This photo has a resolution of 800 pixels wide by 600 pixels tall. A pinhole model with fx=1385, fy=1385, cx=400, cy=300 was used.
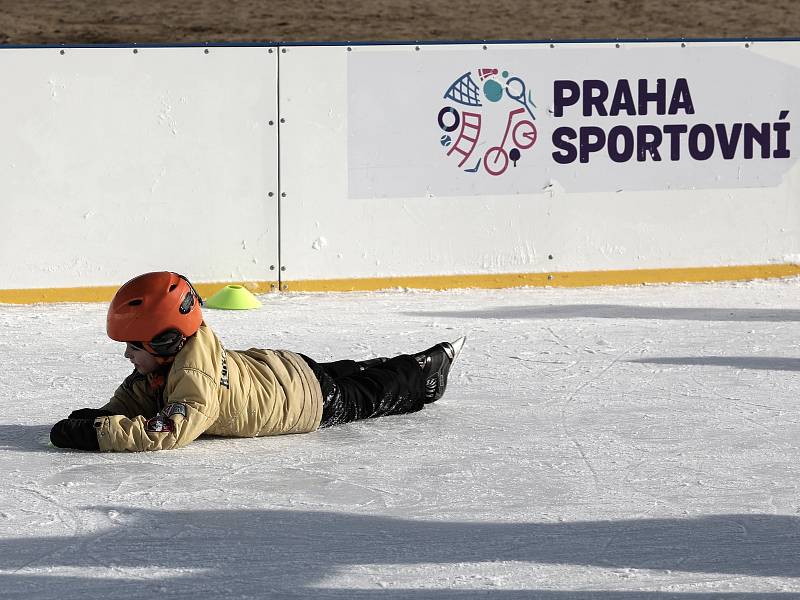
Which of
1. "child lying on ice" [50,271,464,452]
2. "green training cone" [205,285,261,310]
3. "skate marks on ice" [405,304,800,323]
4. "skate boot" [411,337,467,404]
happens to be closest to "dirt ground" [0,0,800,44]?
"green training cone" [205,285,261,310]

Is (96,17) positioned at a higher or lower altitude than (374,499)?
higher

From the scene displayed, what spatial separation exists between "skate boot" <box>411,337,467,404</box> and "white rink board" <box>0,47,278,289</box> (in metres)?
3.16

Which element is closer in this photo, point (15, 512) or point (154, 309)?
point (15, 512)

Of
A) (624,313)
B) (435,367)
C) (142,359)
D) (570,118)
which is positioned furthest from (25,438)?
(570,118)

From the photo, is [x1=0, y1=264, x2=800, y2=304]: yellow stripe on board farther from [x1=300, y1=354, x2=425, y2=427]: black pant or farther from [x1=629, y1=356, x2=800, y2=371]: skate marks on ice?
[x1=300, y1=354, x2=425, y2=427]: black pant

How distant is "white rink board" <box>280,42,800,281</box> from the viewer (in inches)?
325

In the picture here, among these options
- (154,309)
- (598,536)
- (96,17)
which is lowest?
(598,536)

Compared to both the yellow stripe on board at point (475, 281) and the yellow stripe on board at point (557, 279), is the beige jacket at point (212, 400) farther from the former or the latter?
the yellow stripe on board at point (557, 279)

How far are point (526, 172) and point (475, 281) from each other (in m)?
0.74

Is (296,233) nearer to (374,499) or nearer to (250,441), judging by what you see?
(250,441)

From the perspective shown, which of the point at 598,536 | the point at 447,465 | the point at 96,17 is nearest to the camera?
the point at 598,536

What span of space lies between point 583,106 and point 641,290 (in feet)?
3.91

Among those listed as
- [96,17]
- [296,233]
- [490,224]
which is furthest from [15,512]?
[96,17]

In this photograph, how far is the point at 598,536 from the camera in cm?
358
